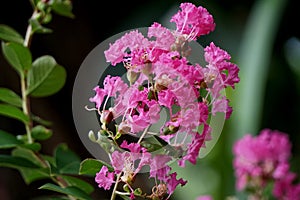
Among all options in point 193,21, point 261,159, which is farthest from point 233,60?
point 193,21

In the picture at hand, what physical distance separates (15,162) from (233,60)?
4.39ft

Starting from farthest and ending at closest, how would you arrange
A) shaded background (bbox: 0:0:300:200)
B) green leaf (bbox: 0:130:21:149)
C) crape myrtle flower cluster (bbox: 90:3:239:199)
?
shaded background (bbox: 0:0:300:200), green leaf (bbox: 0:130:21:149), crape myrtle flower cluster (bbox: 90:3:239:199)

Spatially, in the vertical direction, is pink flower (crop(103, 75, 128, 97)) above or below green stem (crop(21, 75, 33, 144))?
above

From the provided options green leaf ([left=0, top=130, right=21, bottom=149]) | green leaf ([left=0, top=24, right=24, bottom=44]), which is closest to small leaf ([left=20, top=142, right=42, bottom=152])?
green leaf ([left=0, top=130, right=21, bottom=149])

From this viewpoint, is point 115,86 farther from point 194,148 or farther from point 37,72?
point 37,72

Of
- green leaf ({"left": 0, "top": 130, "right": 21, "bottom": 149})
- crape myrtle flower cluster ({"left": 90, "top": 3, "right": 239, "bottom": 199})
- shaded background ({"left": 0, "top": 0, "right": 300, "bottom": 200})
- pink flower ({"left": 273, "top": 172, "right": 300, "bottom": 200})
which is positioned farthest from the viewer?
shaded background ({"left": 0, "top": 0, "right": 300, "bottom": 200})

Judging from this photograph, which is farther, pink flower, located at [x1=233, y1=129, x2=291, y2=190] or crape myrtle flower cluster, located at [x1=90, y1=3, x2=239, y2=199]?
pink flower, located at [x1=233, y1=129, x2=291, y2=190]

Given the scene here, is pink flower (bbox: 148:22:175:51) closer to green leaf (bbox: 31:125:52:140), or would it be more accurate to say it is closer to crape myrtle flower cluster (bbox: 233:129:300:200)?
green leaf (bbox: 31:125:52:140)

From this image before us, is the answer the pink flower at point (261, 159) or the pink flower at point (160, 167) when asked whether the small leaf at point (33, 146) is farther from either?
the pink flower at point (261, 159)

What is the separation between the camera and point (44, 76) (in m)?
0.58

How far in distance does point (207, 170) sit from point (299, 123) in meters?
0.58

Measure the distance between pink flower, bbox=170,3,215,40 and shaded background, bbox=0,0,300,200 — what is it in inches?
42.8

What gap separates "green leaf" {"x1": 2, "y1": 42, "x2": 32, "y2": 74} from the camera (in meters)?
0.55

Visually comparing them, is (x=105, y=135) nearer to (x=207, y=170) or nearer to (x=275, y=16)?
(x=207, y=170)
